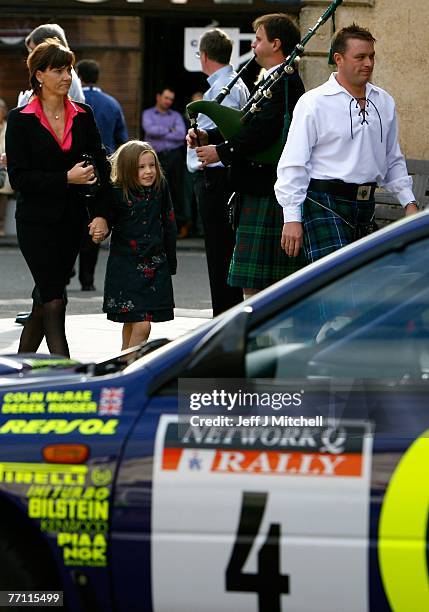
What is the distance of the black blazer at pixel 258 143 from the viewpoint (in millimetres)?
7391

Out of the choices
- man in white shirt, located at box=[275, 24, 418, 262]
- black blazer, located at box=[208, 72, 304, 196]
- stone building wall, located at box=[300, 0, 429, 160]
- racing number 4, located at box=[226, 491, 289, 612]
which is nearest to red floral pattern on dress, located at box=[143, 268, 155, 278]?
black blazer, located at box=[208, 72, 304, 196]

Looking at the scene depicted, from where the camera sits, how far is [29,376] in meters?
4.07

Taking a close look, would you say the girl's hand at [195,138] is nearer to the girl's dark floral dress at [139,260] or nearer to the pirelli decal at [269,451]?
the girl's dark floral dress at [139,260]

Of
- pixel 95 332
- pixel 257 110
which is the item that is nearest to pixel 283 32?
pixel 257 110

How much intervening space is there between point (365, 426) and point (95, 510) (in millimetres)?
684

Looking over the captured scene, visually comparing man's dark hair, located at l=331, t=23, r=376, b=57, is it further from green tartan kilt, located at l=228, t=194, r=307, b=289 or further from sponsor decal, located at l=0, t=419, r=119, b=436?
sponsor decal, located at l=0, t=419, r=119, b=436

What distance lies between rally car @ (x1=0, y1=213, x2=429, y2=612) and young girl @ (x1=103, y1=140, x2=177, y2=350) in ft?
13.0

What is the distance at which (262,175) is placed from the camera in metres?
7.48

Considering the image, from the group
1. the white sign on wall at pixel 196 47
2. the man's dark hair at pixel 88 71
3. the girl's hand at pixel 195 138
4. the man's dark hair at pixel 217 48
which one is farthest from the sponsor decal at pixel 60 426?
the white sign on wall at pixel 196 47

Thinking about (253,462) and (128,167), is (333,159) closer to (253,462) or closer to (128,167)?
(128,167)

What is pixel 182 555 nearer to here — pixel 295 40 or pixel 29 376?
pixel 29 376

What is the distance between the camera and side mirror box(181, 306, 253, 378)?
11.6 ft

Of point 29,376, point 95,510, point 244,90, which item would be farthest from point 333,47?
point 95,510

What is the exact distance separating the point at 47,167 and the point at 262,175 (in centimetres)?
108
